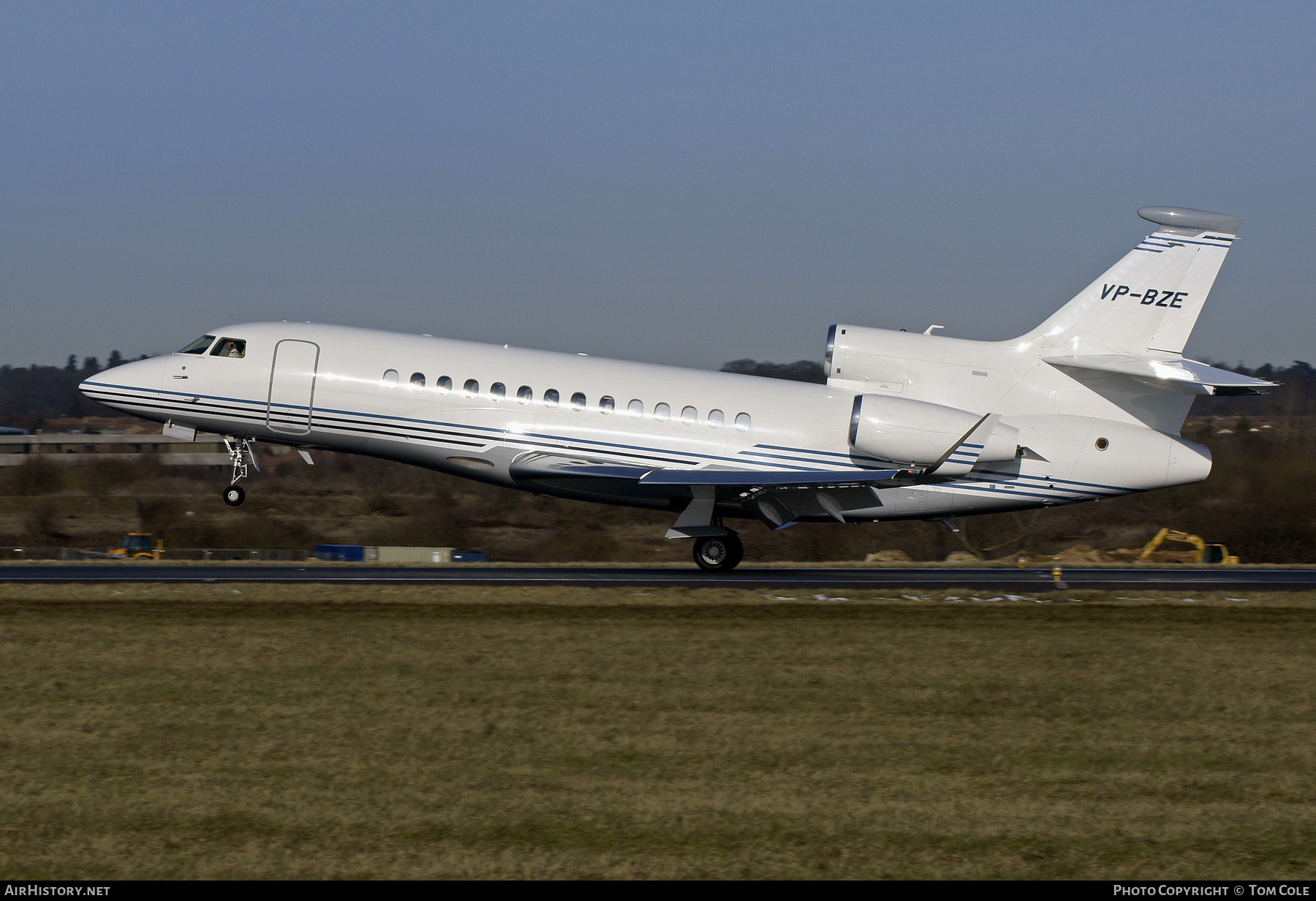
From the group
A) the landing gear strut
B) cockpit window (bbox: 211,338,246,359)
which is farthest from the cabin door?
the landing gear strut

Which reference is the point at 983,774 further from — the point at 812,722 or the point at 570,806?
the point at 570,806

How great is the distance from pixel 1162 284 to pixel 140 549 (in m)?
32.9

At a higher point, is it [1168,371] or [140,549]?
[1168,371]

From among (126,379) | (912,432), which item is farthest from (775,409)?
(126,379)

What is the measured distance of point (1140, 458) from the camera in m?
24.2

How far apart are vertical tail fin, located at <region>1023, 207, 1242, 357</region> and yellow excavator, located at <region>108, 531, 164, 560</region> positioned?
2344 cm

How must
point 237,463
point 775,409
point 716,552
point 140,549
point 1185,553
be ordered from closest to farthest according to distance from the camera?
point 775,409 < point 716,552 < point 237,463 < point 1185,553 < point 140,549

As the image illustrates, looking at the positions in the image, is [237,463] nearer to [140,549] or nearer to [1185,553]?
[140,549]

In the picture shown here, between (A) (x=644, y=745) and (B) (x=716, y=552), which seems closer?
(A) (x=644, y=745)

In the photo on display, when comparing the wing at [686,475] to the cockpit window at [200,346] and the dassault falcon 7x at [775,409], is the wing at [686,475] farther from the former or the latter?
the cockpit window at [200,346]

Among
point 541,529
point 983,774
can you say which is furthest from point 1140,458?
point 541,529

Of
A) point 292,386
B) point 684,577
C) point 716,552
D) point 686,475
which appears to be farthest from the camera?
point 716,552

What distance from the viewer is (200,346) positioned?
81.3 feet
